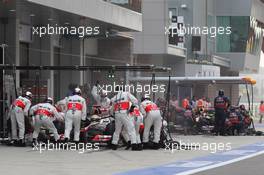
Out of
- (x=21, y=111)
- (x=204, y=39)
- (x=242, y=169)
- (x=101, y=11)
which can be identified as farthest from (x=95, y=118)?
(x=204, y=39)

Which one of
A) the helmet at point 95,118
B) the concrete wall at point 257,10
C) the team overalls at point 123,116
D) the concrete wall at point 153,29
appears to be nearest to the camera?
the team overalls at point 123,116

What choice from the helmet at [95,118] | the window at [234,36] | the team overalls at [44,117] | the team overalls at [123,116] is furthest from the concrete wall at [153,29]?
the team overalls at [123,116]

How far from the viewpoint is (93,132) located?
67.6 feet

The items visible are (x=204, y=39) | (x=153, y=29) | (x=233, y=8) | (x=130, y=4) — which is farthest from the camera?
(x=233, y=8)

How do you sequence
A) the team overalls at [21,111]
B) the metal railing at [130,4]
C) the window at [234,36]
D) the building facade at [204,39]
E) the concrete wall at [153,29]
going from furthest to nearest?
1. the window at [234,36]
2. the building facade at [204,39]
3. the concrete wall at [153,29]
4. the metal railing at [130,4]
5. the team overalls at [21,111]

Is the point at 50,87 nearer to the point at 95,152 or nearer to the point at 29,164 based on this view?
the point at 95,152

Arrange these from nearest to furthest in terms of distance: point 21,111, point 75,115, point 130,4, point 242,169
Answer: point 242,169 < point 75,115 < point 21,111 < point 130,4

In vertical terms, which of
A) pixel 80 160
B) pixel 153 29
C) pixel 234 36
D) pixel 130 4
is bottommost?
pixel 80 160

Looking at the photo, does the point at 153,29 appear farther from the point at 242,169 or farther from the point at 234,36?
the point at 242,169

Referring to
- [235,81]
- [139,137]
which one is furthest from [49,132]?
[235,81]

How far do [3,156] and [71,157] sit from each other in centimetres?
165

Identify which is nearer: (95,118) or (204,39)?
(95,118)

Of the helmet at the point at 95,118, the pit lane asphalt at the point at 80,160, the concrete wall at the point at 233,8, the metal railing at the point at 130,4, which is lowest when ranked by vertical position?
the pit lane asphalt at the point at 80,160

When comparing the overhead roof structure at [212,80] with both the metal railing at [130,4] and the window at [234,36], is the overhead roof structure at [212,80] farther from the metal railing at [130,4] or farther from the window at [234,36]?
the window at [234,36]
